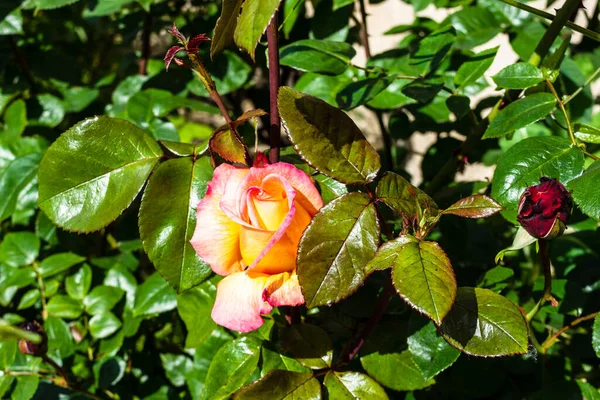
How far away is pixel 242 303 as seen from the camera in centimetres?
57

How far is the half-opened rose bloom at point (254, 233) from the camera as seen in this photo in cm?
54

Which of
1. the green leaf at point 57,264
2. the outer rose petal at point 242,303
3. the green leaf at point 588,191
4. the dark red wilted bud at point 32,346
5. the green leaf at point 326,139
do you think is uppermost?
the green leaf at point 326,139

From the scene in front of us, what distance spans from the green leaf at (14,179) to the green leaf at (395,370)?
0.70 m

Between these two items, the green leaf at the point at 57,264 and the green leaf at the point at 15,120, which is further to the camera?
the green leaf at the point at 15,120

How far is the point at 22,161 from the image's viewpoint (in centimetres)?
111

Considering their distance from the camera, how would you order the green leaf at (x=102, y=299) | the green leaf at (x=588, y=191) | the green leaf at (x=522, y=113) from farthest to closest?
the green leaf at (x=102, y=299) → the green leaf at (x=522, y=113) → the green leaf at (x=588, y=191)

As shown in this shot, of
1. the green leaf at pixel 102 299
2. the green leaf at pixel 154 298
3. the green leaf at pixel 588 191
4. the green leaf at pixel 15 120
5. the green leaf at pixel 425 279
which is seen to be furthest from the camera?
the green leaf at pixel 15 120

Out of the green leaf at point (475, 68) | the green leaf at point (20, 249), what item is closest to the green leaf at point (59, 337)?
the green leaf at point (20, 249)

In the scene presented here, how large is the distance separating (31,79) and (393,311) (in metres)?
1.02

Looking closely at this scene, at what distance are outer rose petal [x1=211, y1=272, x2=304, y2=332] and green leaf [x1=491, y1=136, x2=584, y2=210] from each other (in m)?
0.27

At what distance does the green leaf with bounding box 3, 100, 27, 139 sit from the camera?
1.22 metres

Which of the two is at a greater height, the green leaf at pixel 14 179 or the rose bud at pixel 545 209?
the rose bud at pixel 545 209

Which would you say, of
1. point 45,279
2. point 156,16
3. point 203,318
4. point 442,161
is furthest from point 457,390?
point 156,16

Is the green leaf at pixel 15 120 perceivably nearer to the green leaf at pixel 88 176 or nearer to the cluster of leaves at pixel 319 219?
the cluster of leaves at pixel 319 219
